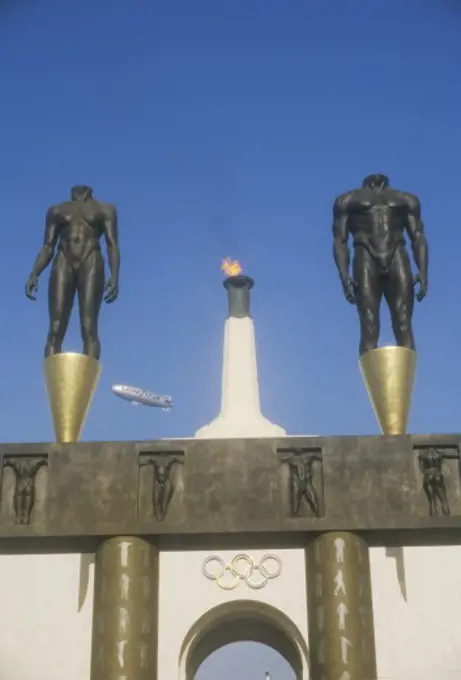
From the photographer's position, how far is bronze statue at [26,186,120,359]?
15406 millimetres

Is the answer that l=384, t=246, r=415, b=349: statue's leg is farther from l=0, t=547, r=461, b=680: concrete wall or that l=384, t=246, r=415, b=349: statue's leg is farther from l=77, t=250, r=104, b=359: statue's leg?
l=77, t=250, r=104, b=359: statue's leg

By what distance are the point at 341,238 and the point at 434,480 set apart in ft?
14.9

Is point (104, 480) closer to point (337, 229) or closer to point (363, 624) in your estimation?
point (363, 624)

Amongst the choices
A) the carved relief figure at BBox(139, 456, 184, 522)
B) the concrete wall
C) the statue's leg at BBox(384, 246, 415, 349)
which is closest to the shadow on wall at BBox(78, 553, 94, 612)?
the concrete wall

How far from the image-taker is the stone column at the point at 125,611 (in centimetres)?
1240

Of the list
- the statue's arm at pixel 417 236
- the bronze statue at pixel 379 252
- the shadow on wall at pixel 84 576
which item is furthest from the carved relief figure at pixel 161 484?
the statue's arm at pixel 417 236

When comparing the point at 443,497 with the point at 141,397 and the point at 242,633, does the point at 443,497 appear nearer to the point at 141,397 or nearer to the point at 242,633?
the point at 242,633

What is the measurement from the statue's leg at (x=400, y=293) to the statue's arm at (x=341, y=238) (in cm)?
77

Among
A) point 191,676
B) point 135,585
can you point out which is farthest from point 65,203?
point 191,676

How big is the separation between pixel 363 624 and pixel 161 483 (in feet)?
11.4

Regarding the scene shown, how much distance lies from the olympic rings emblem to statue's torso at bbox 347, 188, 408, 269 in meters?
5.33

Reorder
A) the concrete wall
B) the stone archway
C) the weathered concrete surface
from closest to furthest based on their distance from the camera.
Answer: the concrete wall
the stone archway
the weathered concrete surface

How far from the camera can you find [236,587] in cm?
1326

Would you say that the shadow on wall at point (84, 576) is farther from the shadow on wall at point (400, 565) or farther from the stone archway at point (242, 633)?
the shadow on wall at point (400, 565)
